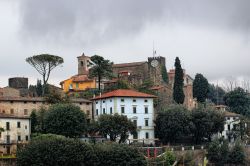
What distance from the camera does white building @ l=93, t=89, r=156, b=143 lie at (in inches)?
3410

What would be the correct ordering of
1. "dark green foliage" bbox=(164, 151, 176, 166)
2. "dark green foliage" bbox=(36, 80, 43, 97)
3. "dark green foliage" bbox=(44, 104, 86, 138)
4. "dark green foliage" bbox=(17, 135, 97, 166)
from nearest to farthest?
"dark green foliage" bbox=(17, 135, 97, 166), "dark green foliage" bbox=(164, 151, 176, 166), "dark green foliage" bbox=(44, 104, 86, 138), "dark green foliage" bbox=(36, 80, 43, 97)

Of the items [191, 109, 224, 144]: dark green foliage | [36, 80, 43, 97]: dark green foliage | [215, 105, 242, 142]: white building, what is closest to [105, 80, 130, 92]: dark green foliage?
[36, 80, 43, 97]: dark green foliage

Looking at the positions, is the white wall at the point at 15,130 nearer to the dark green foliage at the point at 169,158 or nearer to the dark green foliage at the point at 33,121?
the dark green foliage at the point at 33,121

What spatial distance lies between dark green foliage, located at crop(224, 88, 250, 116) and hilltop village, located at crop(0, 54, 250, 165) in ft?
0.59

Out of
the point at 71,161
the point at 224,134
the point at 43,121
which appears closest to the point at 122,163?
the point at 71,161

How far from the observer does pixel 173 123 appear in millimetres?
81375

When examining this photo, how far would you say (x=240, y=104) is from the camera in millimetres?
111500

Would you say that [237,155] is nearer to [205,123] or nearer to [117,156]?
[205,123]

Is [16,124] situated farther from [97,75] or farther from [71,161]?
[97,75]

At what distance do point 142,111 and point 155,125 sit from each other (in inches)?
120

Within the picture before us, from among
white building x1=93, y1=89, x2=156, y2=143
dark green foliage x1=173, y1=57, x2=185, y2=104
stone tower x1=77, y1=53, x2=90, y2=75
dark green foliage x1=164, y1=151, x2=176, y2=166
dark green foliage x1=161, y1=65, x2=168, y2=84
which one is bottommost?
dark green foliage x1=164, y1=151, x2=176, y2=166

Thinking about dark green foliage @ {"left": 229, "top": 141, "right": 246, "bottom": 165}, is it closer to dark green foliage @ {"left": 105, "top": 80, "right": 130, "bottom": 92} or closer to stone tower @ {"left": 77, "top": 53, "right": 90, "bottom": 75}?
dark green foliage @ {"left": 105, "top": 80, "right": 130, "bottom": 92}

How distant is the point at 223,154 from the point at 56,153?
2438cm

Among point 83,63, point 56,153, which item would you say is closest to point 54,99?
point 56,153
